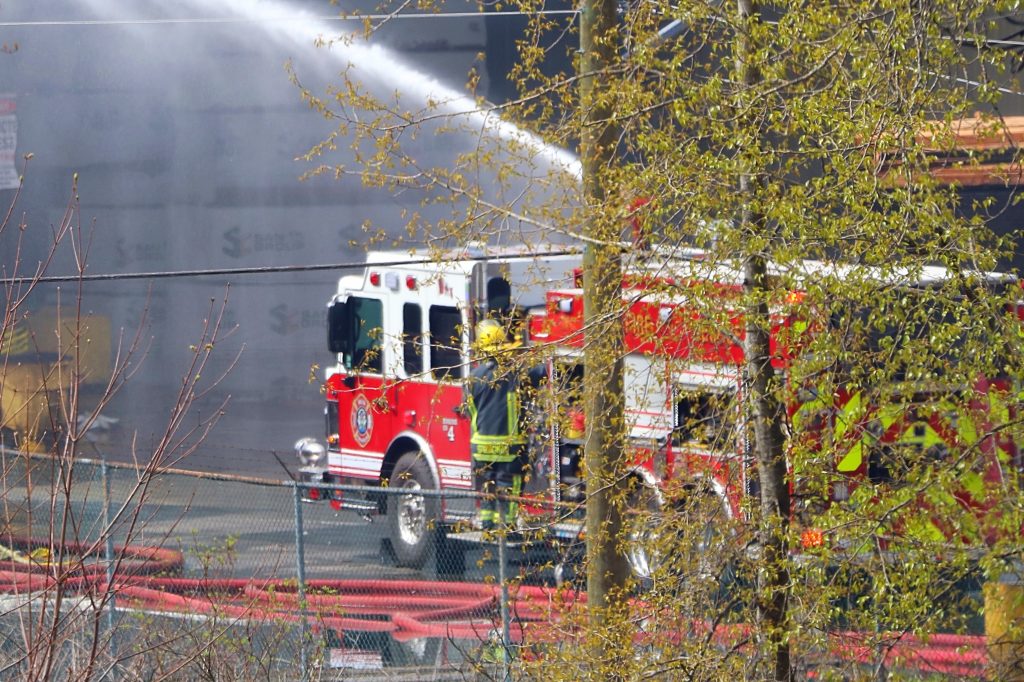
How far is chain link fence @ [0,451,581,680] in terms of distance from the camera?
4.70 meters

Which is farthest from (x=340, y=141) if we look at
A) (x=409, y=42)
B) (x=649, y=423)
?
(x=649, y=423)

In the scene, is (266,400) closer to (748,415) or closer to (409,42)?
(409,42)

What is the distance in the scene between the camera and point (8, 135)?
18.2m

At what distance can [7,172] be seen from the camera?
18.4 m

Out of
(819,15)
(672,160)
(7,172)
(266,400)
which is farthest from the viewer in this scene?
(7,172)

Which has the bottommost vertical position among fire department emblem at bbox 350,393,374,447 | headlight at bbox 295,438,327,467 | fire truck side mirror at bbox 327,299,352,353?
headlight at bbox 295,438,327,467

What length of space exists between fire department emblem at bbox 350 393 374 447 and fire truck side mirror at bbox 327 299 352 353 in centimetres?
59

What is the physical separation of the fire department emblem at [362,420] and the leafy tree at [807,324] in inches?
279

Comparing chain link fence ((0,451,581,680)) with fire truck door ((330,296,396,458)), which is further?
fire truck door ((330,296,396,458))

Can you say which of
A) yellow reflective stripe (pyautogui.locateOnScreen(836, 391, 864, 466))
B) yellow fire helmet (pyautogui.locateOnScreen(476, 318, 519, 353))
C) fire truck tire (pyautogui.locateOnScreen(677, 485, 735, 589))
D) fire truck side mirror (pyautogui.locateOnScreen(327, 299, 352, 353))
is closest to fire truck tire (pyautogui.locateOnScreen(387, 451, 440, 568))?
fire truck side mirror (pyautogui.locateOnScreen(327, 299, 352, 353))

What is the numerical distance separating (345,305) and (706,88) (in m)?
8.54

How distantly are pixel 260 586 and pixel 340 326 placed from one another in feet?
20.0

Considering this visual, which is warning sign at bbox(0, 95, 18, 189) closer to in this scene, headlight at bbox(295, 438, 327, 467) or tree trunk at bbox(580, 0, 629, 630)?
headlight at bbox(295, 438, 327, 467)

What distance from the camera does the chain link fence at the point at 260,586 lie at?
185 inches
